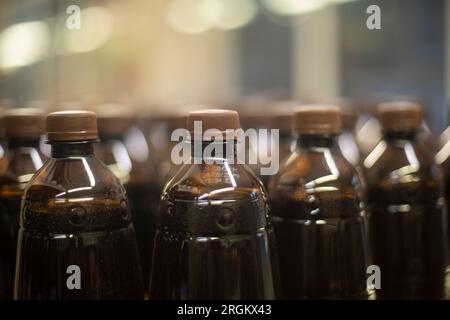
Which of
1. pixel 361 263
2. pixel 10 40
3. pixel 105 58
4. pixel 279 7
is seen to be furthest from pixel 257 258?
pixel 279 7

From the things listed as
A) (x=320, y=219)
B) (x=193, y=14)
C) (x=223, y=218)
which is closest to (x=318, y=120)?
(x=320, y=219)

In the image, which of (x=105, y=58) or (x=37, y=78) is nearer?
(x=37, y=78)

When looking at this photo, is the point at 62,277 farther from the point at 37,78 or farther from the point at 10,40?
the point at 37,78

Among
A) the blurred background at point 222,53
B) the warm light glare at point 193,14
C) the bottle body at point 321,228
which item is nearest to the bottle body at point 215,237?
the bottle body at point 321,228

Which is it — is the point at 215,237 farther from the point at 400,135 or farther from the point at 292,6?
the point at 292,6

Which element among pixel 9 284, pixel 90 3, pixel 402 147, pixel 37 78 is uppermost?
pixel 90 3

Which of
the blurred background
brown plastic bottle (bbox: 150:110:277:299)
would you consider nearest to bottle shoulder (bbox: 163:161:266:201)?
brown plastic bottle (bbox: 150:110:277:299)
